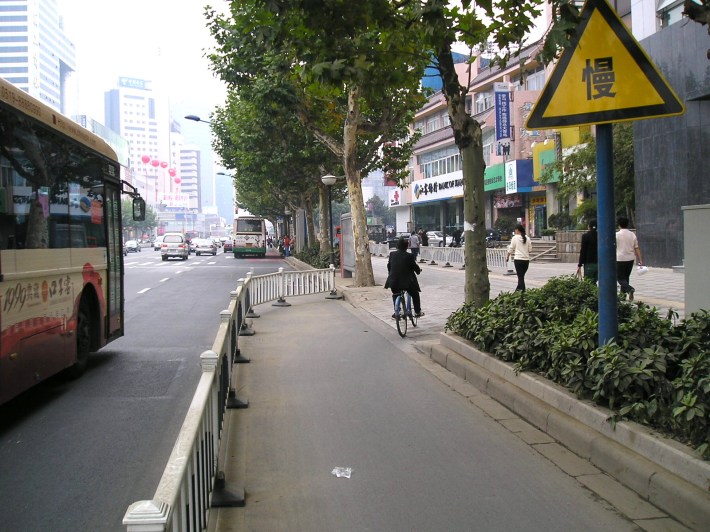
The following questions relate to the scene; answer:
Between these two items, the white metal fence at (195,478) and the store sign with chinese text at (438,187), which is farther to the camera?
the store sign with chinese text at (438,187)

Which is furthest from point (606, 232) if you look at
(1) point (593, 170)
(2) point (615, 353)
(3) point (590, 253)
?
(1) point (593, 170)

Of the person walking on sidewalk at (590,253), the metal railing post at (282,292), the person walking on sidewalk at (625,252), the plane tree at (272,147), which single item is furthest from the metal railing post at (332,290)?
the person walking on sidewalk at (625,252)

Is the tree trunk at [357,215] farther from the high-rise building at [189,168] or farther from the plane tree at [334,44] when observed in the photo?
the high-rise building at [189,168]

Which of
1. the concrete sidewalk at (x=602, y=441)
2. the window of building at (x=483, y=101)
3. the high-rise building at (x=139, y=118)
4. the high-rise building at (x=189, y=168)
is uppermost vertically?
the high-rise building at (x=139, y=118)

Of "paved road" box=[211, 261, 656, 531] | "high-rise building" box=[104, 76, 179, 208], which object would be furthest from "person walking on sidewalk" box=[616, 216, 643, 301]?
"high-rise building" box=[104, 76, 179, 208]

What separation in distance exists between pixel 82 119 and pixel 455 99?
8722cm

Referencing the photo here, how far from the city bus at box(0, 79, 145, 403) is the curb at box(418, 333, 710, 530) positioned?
455 cm

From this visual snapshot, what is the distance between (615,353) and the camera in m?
5.05

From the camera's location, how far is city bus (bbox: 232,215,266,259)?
50.3 m

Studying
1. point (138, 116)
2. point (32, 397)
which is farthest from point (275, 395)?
point (138, 116)

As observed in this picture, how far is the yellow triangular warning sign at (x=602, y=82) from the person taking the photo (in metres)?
4.90

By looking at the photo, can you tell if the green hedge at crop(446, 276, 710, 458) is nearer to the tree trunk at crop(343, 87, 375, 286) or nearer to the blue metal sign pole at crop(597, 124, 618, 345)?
the blue metal sign pole at crop(597, 124, 618, 345)

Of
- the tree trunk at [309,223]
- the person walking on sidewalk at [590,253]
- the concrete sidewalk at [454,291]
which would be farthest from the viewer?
the tree trunk at [309,223]

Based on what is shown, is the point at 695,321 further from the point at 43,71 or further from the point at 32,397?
the point at 43,71
